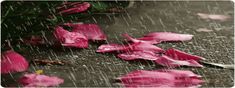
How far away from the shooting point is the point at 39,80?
8.80ft

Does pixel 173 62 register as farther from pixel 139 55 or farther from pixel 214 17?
pixel 214 17

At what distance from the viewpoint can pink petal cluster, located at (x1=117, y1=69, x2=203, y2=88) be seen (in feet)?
8.79

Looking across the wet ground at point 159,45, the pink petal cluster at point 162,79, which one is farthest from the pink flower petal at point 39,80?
the pink petal cluster at point 162,79

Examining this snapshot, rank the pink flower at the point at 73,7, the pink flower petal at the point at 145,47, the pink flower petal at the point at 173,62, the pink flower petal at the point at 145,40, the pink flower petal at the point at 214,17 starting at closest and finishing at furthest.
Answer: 1. the pink flower petal at the point at 173,62
2. the pink flower petal at the point at 145,47
3. the pink flower petal at the point at 145,40
4. the pink flower at the point at 73,7
5. the pink flower petal at the point at 214,17

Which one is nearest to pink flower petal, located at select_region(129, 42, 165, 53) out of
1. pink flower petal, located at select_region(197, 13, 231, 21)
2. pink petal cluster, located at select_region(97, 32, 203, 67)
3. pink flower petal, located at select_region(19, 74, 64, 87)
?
pink petal cluster, located at select_region(97, 32, 203, 67)

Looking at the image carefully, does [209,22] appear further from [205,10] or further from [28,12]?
[28,12]

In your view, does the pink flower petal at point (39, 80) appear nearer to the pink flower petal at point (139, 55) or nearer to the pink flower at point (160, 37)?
the pink flower petal at point (139, 55)

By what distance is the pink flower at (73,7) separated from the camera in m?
3.71

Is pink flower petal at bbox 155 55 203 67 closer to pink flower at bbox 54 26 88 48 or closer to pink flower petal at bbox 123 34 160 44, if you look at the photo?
pink flower petal at bbox 123 34 160 44

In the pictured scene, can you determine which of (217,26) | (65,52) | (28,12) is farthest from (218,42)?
(28,12)

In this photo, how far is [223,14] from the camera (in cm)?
438

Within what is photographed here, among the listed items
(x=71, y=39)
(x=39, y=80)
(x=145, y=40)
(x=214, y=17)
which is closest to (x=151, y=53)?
(x=145, y=40)

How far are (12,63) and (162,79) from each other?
74 cm

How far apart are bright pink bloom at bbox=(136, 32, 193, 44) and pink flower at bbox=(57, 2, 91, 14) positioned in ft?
1.73
